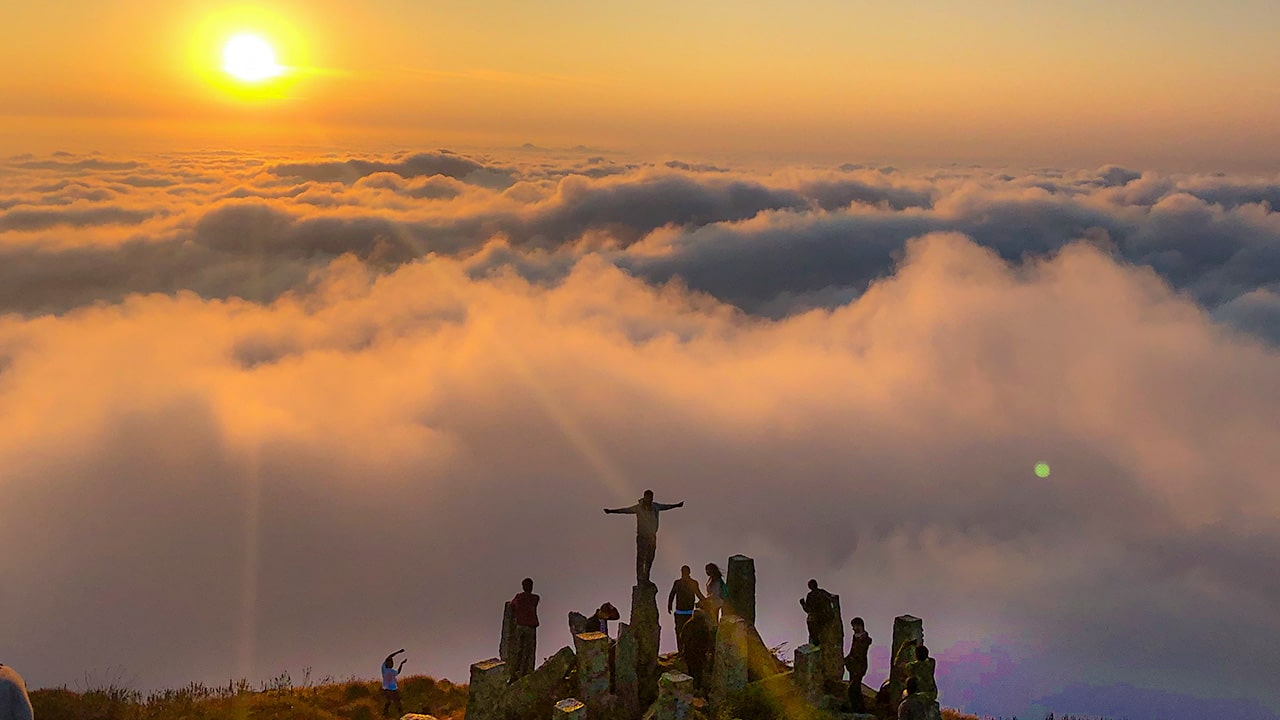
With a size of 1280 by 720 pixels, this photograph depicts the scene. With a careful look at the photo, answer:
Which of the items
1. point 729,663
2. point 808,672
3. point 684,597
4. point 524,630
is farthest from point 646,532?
point 808,672

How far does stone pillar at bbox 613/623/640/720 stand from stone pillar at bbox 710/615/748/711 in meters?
1.40

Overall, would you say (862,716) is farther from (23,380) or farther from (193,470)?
(23,380)

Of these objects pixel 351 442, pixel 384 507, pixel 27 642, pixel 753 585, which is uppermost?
pixel 351 442

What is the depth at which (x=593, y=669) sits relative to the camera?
13.6 m

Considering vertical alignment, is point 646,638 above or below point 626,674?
above

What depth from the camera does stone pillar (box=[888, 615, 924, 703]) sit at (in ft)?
44.8

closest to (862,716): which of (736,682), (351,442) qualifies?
(736,682)

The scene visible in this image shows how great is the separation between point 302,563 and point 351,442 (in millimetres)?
42713

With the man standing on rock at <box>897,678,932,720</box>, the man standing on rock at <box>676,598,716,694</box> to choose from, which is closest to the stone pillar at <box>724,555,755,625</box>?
the man standing on rock at <box>676,598,716,694</box>

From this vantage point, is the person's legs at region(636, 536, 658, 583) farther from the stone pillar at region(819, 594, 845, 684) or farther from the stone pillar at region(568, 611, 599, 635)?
the stone pillar at region(819, 594, 845, 684)

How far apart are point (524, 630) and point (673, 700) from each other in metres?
4.31

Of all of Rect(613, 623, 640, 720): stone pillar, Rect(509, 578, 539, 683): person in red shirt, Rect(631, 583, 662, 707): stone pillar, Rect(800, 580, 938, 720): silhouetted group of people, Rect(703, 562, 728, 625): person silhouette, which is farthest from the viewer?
Rect(703, 562, 728, 625): person silhouette

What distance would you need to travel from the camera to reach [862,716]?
13.2 meters

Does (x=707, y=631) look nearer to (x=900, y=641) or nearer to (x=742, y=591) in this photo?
(x=742, y=591)
